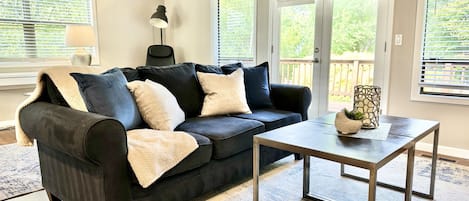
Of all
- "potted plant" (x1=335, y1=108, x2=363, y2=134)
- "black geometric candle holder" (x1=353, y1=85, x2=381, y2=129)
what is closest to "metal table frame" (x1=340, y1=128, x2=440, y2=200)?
"black geometric candle holder" (x1=353, y1=85, x2=381, y2=129)

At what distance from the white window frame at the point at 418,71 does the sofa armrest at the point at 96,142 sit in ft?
9.21

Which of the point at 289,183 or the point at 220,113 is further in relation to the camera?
the point at 220,113

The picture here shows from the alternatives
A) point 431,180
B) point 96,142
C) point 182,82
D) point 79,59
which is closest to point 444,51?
point 431,180

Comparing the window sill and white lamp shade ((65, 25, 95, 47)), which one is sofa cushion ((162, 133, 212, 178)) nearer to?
the window sill

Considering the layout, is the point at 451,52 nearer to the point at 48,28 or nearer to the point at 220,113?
the point at 220,113

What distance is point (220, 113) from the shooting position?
273 cm

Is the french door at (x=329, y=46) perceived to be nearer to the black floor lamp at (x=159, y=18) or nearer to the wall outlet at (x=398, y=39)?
the wall outlet at (x=398, y=39)

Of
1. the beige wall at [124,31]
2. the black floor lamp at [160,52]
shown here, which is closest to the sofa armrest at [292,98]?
the black floor lamp at [160,52]

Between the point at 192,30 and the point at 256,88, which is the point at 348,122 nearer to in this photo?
the point at 256,88

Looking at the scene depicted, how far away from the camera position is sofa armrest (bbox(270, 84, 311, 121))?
296 cm

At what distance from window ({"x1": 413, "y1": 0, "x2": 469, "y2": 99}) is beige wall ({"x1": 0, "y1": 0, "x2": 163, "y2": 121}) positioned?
3.97 meters

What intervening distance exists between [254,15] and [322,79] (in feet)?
4.21

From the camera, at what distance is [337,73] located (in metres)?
3.84

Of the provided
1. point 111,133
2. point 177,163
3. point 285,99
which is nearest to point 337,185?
point 285,99
